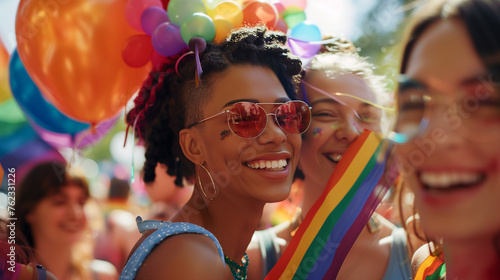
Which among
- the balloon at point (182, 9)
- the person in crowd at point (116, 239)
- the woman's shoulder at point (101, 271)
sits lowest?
the person in crowd at point (116, 239)

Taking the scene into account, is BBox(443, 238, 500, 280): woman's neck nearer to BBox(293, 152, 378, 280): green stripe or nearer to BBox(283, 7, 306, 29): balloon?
BBox(293, 152, 378, 280): green stripe

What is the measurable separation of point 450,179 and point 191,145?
122cm

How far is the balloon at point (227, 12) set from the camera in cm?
205

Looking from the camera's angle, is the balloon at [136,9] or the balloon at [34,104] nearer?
the balloon at [136,9]

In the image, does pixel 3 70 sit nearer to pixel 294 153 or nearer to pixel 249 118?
pixel 249 118

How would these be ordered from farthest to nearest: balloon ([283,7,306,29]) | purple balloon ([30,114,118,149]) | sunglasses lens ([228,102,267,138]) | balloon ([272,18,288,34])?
purple balloon ([30,114,118,149]) < balloon ([283,7,306,29]) < balloon ([272,18,288,34]) < sunglasses lens ([228,102,267,138])

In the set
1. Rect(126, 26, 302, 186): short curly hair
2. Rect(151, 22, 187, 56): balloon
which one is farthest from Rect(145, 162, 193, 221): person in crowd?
Rect(151, 22, 187, 56): balloon

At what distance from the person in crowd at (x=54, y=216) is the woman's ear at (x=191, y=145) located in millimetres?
1350

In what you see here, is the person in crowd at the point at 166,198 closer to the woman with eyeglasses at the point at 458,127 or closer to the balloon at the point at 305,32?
the balloon at the point at 305,32

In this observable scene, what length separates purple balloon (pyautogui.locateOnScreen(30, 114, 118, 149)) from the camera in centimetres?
277

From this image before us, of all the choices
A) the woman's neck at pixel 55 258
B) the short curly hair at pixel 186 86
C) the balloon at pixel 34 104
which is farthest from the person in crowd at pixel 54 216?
the short curly hair at pixel 186 86

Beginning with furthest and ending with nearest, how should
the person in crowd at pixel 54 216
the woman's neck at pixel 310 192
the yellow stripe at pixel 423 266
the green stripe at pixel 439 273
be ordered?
the person in crowd at pixel 54 216 < the woman's neck at pixel 310 192 < the yellow stripe at pixel 423 266 < the green stripe at pixel 439 273

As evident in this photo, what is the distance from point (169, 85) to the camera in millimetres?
2186

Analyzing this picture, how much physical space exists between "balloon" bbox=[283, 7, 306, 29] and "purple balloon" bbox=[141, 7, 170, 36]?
641 mm
